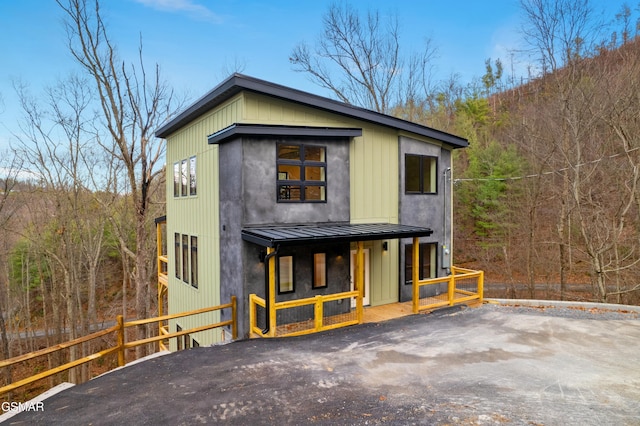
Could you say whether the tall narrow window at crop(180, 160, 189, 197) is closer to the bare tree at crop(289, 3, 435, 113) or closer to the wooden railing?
the wooden railing

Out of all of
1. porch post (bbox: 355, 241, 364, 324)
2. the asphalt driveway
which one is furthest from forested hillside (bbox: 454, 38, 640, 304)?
porch post (bbox: 355, 241, 364, 324)

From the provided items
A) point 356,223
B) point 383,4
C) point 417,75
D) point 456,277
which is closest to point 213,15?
point 383,4

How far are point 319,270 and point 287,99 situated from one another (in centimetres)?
442

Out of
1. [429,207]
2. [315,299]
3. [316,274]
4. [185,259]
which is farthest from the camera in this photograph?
[185,259]

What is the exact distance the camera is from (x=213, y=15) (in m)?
23.3

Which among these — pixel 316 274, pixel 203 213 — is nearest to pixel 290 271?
pixel 316 274

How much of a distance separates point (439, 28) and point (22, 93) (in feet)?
79.1

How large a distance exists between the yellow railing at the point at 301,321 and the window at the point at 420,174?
464 centimetres

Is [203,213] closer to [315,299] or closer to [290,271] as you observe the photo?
[290,271]

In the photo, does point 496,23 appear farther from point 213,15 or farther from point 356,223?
point 356,223

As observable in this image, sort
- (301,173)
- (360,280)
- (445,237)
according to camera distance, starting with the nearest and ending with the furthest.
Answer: (360,280) < (301,173) < (445,237)

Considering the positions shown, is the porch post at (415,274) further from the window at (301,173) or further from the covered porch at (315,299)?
the window at (301,173)

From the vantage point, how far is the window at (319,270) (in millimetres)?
9503

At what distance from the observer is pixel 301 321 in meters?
9.25
